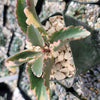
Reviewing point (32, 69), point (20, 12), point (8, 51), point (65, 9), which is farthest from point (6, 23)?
point (32, 69)

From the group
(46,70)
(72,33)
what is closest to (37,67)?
(46,70)

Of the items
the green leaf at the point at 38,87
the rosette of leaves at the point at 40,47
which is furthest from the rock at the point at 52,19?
the green leaf at the point at 38,87

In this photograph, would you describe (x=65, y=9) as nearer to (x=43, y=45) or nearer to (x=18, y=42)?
(x=43, y=45)

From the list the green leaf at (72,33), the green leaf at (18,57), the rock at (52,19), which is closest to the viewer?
the green leaf at (72,33)

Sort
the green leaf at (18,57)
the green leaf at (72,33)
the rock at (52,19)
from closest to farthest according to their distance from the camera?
1. the green leaf at (72,33)
2. the green leaf at (18,57)
3. the rock at (52,19)

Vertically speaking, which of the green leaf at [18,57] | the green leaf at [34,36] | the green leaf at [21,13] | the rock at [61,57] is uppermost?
the green leaf at [21,13]

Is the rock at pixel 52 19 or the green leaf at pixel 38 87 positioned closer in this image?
the green leaf at pixel 38 87

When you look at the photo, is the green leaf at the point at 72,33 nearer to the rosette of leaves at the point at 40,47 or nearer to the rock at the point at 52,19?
the rosette of leaves at the point at 40,47

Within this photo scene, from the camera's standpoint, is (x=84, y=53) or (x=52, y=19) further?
(x=52, y=19)

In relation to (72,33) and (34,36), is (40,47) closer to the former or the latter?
(34,36)
